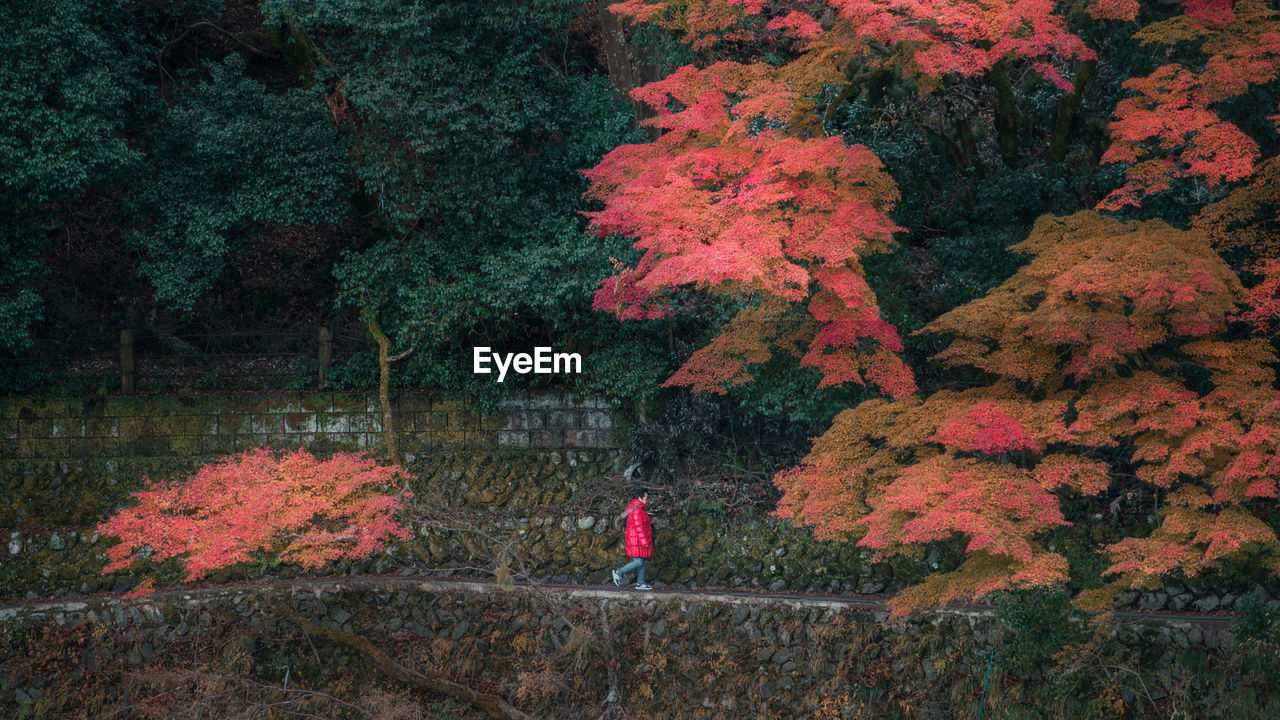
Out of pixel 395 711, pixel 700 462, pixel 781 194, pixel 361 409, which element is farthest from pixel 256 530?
pixel 781 194

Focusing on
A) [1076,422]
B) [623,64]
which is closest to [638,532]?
[1076,422]

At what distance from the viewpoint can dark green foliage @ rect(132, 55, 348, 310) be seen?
14094mm

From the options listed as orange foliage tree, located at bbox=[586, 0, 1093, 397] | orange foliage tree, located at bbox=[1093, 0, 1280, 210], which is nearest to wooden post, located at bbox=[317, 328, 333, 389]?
orange foliage tree, located at bbox=[586, 0, 1093, 397]

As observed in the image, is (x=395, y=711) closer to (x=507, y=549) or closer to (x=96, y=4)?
(x=507, y=549)

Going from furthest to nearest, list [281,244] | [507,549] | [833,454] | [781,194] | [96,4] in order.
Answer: [281,244] → [96,4] → [507,549] → [833,454] → [781,194]

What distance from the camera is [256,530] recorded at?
11633 mm

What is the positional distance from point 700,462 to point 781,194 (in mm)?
4707

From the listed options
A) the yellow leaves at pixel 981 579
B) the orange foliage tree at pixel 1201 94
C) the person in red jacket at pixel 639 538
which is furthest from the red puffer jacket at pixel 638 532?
the orange foliage tree at pixel 1201 94

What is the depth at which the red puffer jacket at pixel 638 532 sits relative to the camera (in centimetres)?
1223

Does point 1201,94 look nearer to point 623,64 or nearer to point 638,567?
point 623,64

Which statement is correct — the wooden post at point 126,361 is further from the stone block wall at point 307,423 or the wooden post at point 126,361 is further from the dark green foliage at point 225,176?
the dark green foliage at point 225,176

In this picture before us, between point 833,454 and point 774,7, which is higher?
point 774,7

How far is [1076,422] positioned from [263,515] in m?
8.75

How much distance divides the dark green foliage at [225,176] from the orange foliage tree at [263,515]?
3.18m
